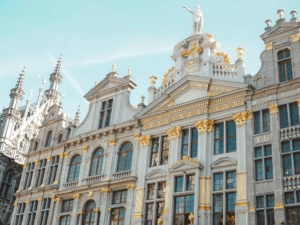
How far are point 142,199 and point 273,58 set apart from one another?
40.5ft

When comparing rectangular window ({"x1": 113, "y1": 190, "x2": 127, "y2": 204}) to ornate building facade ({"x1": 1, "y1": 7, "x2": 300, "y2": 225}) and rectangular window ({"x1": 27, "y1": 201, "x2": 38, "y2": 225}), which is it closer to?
ornate building facade ({"x1": 1, "y1": 7, "x2": 300, "y2": 225})

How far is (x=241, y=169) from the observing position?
1012 inches

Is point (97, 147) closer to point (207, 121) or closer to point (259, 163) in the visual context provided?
point (207, 121)

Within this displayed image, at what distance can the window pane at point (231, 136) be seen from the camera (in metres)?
27.2

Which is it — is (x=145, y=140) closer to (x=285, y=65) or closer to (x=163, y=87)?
(x=163, y=87)

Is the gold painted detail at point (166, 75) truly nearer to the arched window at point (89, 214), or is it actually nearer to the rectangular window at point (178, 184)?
the rectangular window at point (178, 184)

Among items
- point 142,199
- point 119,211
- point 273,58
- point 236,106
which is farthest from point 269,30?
point 119,211

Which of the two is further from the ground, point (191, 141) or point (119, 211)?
point (191, 141)

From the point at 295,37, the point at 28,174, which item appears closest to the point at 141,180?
the point at 28,174

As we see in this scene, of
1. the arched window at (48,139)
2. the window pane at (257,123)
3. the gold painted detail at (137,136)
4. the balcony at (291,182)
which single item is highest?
the arched window at (48,139)

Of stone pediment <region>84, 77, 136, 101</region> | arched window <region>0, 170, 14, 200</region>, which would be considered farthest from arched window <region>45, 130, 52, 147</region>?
arched window <region>0, 170, 14, 200</region>

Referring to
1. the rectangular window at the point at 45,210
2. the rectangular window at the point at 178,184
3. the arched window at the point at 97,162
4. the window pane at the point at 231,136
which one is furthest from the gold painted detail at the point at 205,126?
the rectangular window at the point at 45,210

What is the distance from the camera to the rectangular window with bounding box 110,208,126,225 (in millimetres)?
29745

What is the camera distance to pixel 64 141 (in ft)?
118
